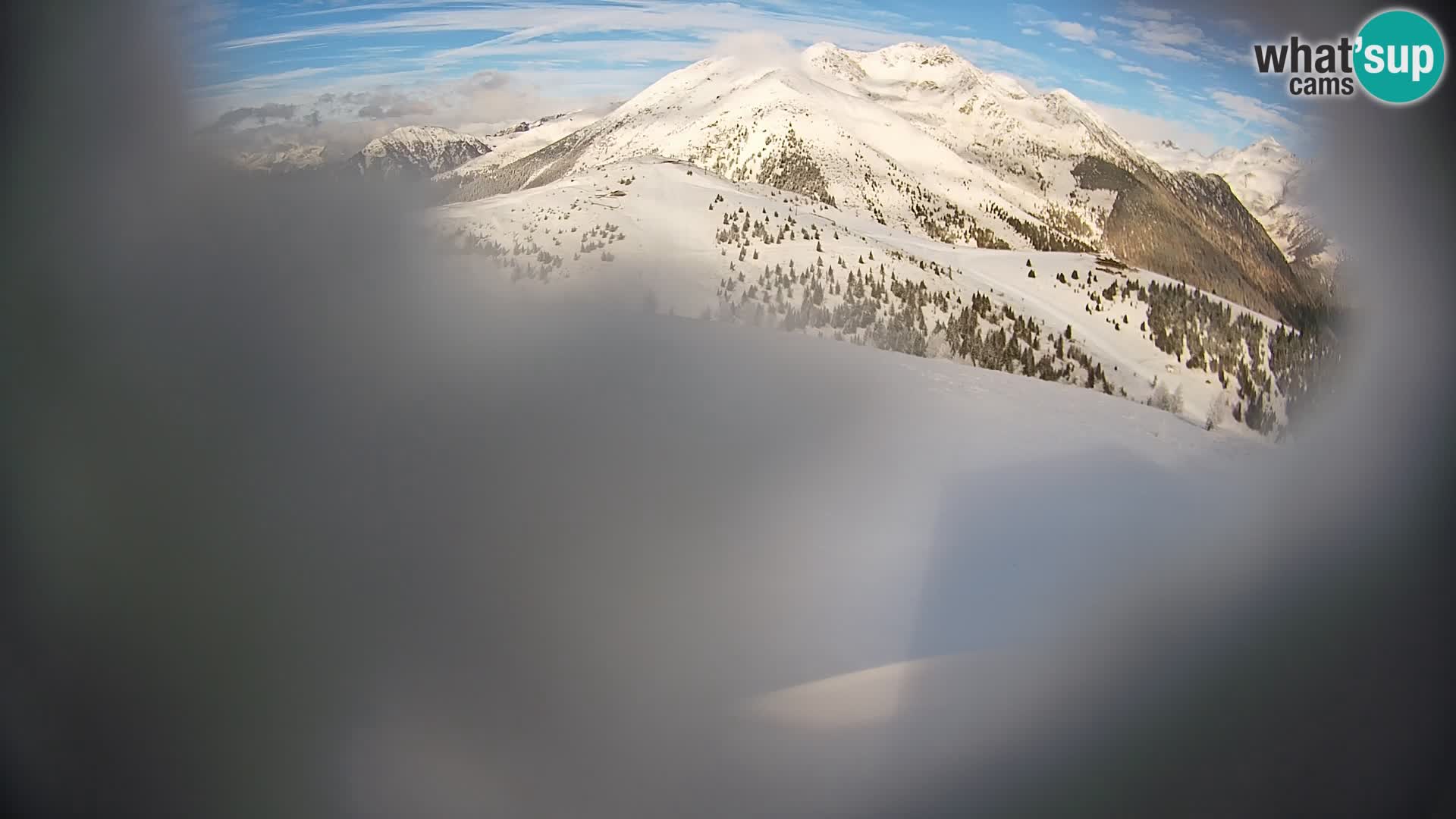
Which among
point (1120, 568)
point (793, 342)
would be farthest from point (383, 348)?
point (1120, 568)

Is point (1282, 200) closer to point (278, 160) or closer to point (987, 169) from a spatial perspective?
point (987, 169)

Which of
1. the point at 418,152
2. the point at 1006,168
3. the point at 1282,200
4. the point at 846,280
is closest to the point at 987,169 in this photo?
the point at 1006,168

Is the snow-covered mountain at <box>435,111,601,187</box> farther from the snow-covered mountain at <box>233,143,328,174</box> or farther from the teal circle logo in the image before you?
the teal circle logo

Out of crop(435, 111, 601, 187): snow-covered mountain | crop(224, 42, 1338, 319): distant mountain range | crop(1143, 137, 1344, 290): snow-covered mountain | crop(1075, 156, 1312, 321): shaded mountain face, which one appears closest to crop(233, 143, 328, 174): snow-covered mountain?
crop(224, 42, 1338, 319): distant mountain range

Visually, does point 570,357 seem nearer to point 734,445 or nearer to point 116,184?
point 734,445

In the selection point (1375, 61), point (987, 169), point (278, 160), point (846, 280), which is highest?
point (1375, 61)
